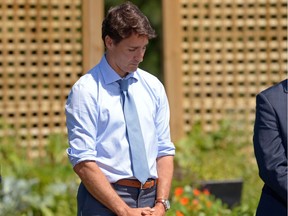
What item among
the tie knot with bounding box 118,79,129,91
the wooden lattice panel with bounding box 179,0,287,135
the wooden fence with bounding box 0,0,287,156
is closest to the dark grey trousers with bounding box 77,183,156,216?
the tie knot with bounding box 118,79,129,91

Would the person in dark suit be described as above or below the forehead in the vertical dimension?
→ below

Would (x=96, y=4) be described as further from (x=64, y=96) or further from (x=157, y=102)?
(x=157, y=102)

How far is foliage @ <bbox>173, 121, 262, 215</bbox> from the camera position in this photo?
7.90 meters

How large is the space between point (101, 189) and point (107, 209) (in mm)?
106

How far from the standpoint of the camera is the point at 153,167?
12.6ft

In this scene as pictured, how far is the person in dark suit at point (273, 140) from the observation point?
3506mm

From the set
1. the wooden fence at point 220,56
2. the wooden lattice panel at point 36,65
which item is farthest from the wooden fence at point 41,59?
the wooden fence at point 220,56

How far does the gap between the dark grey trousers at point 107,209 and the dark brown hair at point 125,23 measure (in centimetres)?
60

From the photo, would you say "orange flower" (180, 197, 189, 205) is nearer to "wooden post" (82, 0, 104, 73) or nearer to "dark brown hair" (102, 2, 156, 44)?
"dark brown hair" (102, 2, 156, 44)

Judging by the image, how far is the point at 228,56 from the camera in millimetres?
9289

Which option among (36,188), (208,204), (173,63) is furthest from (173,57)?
(208,204)

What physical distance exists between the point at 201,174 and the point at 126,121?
4.38 meters

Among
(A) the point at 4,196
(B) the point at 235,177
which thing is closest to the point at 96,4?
(B) the point at 235,177

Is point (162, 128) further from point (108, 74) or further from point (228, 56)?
point (228, 56)
